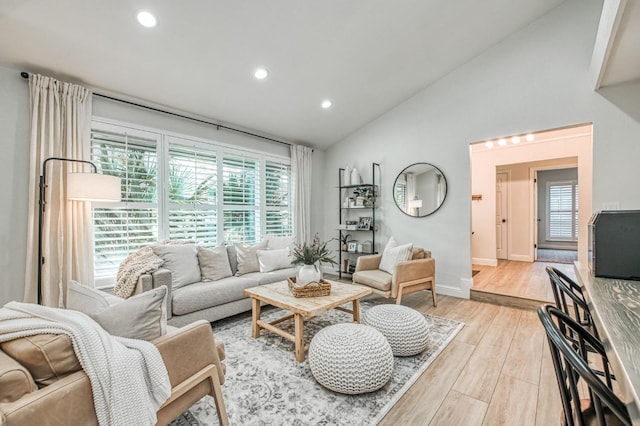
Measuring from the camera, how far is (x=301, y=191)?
5.14 meters

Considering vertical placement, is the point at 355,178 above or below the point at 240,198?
above

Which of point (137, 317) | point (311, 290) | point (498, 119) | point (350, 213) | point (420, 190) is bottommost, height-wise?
point (311, 290)

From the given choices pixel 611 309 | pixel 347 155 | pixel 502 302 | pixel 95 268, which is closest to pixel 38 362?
pixel 611 309

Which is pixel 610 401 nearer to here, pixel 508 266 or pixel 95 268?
pixel 95 268

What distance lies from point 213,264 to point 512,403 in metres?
2.94

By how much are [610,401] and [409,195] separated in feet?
13.3

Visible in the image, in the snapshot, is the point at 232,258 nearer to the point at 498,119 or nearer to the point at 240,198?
the point at 240,198

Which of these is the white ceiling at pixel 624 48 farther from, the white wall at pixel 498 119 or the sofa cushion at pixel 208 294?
the sofa cushion at pixel 208 294

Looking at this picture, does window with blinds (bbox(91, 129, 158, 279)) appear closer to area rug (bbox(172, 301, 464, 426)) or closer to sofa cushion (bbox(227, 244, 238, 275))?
sofa cushion (bbox(227, 244, 238, 275))

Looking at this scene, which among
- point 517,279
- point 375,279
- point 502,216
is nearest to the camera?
point 375,279

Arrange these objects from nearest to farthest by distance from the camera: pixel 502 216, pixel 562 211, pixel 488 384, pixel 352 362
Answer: pixel 352 362
pixel 488 384
pixel 502 216
pixel 562 211

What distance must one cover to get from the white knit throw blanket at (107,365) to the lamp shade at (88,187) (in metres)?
1.60

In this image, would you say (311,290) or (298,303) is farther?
(311,290)

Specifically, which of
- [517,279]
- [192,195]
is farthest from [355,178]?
[517,279]
